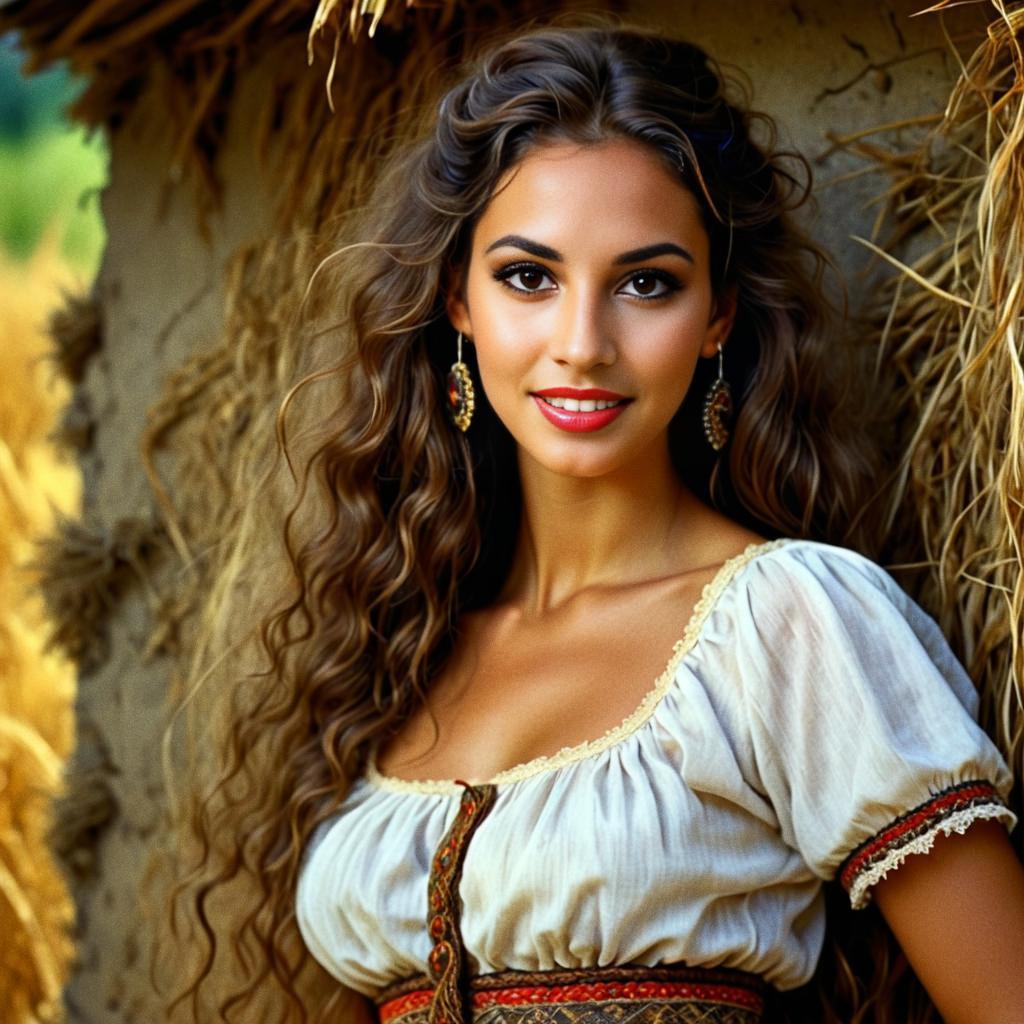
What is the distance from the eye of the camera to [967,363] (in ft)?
6.91

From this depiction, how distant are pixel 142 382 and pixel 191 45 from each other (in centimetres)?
60

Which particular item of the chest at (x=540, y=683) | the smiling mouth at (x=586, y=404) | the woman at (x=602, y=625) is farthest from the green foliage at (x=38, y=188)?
the smiling mouth at (x=586, y=404)

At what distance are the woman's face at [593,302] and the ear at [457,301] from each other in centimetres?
14

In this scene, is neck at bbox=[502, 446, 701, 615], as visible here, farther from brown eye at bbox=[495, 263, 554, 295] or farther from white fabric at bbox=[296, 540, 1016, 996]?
brown eye at bbox=[495, 263, 554, 295]

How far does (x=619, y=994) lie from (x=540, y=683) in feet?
1.32

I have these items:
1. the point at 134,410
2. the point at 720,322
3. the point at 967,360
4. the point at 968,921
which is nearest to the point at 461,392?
the point at 720,322

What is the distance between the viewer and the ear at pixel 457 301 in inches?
89.4

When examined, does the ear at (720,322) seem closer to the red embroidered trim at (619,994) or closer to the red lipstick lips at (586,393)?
the red lipstick lips at (586,393)

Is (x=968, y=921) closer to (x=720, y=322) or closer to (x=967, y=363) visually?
(x=967, y=363)

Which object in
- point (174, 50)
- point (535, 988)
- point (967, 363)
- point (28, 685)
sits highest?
point (174, 50)

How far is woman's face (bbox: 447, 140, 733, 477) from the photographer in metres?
2.04

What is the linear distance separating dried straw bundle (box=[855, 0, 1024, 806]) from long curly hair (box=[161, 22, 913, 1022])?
0.08 meters

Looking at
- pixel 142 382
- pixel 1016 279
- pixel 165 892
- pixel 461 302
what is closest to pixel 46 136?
pixel 142 382

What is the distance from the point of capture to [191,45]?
2980 mm
